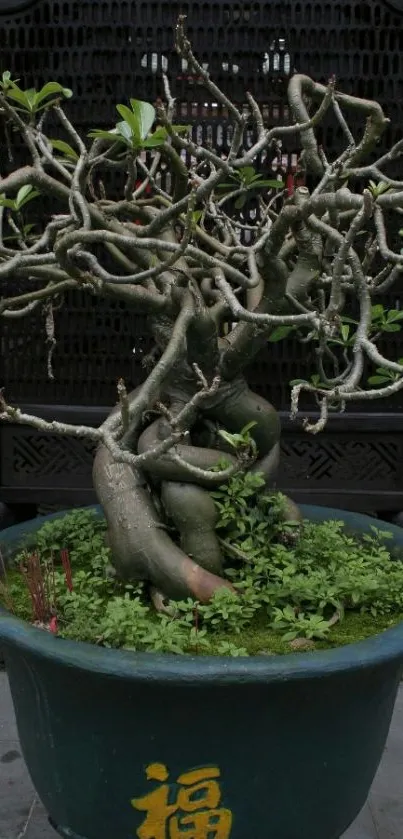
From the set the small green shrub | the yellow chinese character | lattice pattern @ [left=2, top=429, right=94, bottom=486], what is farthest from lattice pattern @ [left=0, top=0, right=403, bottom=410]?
Answer: the yellow chinese character

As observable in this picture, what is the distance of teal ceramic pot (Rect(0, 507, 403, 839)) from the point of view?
1.18 meters

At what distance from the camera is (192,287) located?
1491 mm

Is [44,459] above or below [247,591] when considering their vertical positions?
below

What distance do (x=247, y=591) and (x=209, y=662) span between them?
0.33m

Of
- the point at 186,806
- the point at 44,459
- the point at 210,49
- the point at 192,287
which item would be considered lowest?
the point at 44,459

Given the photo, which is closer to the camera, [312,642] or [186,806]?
[186,806]

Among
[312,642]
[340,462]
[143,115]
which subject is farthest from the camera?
[340,462]

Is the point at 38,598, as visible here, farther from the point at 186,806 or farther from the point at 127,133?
the point at 127,133

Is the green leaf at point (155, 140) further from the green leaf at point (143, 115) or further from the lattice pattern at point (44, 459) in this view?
the lattice pattern at point (44, 459)

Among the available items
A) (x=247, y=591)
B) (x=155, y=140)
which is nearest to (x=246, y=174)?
(x=155, y=140)

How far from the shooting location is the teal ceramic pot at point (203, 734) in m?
1.18

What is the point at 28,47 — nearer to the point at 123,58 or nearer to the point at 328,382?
the point at 123,58

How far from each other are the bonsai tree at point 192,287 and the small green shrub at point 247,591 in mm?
58

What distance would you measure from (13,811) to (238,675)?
3.74 feet
